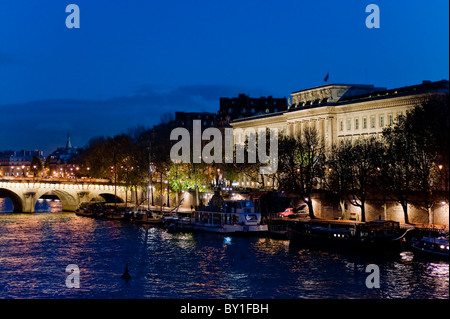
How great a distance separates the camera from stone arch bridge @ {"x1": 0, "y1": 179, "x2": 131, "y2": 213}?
302 ft

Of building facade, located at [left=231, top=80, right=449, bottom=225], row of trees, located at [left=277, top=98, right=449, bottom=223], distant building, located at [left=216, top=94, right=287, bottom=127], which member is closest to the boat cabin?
row of trees, located at [left=277, top=98, right=449, bottom=223]

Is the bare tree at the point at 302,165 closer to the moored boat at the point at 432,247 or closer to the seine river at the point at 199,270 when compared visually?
the seine river at the point at 199,270

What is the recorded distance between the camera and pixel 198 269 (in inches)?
1630

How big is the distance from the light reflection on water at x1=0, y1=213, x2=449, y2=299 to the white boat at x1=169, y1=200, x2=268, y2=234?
1.62 meters

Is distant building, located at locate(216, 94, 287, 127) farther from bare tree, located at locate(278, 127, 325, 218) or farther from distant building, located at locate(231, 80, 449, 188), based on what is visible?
bare tree, located at locate(278, 127, 325, 218)

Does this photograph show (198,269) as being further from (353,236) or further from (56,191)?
(56,191)

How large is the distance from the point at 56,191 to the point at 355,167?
5008 centimetres

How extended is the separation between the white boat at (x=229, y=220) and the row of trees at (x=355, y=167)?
777 cm

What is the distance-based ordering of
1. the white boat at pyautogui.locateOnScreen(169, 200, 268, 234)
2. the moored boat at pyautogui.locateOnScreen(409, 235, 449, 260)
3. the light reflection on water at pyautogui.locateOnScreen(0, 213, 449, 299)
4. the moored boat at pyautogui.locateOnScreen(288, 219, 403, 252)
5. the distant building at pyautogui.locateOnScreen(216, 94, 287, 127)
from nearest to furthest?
the light reflection on water at pyautogui.locateOnScreen(0, 213, 449, 299) → the moored boat at pyautogui.locateOnScreen(409, 235, 449, 260) → the moored boat at pyautogui.locateOnScreen(288, 219, 403, 252) → the white boat at pyautogui.locateOnScreen(169, 200, 268, 234) → the distant building at pyautogui.locateOnScreen(216, 94, 287, 127)

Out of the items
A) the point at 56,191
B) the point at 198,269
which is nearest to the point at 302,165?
the point at 198,269

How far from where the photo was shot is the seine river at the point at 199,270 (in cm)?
3469

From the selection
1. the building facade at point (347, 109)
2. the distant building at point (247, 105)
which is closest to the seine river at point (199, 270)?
the building facade at point (347, 109)
